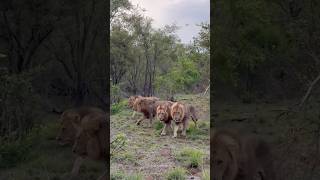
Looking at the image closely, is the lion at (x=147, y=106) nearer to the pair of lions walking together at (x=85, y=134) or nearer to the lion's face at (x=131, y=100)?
the lion's face at (x=131, y=100)

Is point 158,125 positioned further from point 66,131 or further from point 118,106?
point 66,131

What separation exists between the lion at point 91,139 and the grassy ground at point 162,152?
0.90 meters

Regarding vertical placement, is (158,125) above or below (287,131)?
below

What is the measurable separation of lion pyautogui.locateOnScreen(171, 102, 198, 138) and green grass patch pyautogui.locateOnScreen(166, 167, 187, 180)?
1.84 feet

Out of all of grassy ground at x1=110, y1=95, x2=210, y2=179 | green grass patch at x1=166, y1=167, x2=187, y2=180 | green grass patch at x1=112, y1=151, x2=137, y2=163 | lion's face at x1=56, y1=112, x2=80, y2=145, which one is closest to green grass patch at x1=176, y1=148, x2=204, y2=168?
grassy ground at x1=110, y1=95, x2=210, y2=179

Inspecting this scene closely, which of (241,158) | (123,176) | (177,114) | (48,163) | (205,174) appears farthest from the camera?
(177,114)

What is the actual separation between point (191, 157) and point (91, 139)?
1.31 meters

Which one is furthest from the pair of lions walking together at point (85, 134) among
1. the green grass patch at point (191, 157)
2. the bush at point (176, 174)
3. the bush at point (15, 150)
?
the green grass patch at point (191, 157)

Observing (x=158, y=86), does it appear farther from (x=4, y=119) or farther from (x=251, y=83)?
(x=4, y=119)

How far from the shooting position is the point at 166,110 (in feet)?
14.1

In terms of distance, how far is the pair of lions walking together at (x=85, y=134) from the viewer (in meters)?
2.67

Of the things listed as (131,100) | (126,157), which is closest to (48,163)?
(126,157)

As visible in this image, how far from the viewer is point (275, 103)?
8.89ft

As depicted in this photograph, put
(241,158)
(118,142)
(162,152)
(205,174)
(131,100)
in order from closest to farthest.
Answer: (241,158) → (205,174) → (118,142) → (162,152) → (131,100)
